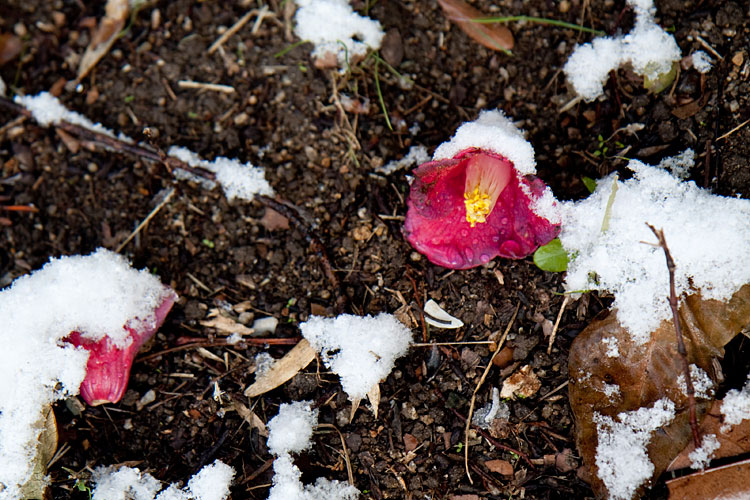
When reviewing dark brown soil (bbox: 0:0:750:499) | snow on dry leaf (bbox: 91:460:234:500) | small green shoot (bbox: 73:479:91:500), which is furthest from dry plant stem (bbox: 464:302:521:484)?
small green shoot (bbox: 73:479:91:500)

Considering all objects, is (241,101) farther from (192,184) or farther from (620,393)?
(620,393)

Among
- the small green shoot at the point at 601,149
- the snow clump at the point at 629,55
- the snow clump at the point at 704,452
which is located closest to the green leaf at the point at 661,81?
the snow clump at the point at 629,55

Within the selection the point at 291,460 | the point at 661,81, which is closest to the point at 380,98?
the point at 661,81

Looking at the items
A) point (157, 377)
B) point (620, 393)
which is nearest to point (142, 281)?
point (157, 377)

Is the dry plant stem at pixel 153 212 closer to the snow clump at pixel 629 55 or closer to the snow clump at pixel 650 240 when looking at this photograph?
the snow clump at pixel 650 240

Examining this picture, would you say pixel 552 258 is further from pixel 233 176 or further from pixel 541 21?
pixel 233 176

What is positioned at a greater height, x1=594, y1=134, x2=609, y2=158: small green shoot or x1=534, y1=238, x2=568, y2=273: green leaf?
x1=594, y1=134, x2=609, y2=158: small green shoot

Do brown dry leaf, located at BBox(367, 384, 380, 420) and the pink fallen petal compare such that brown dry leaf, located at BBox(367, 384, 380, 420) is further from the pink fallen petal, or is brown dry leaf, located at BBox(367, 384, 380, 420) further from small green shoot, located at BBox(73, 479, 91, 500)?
small green shoot, located at BBox(73, 479, 91, 500)
